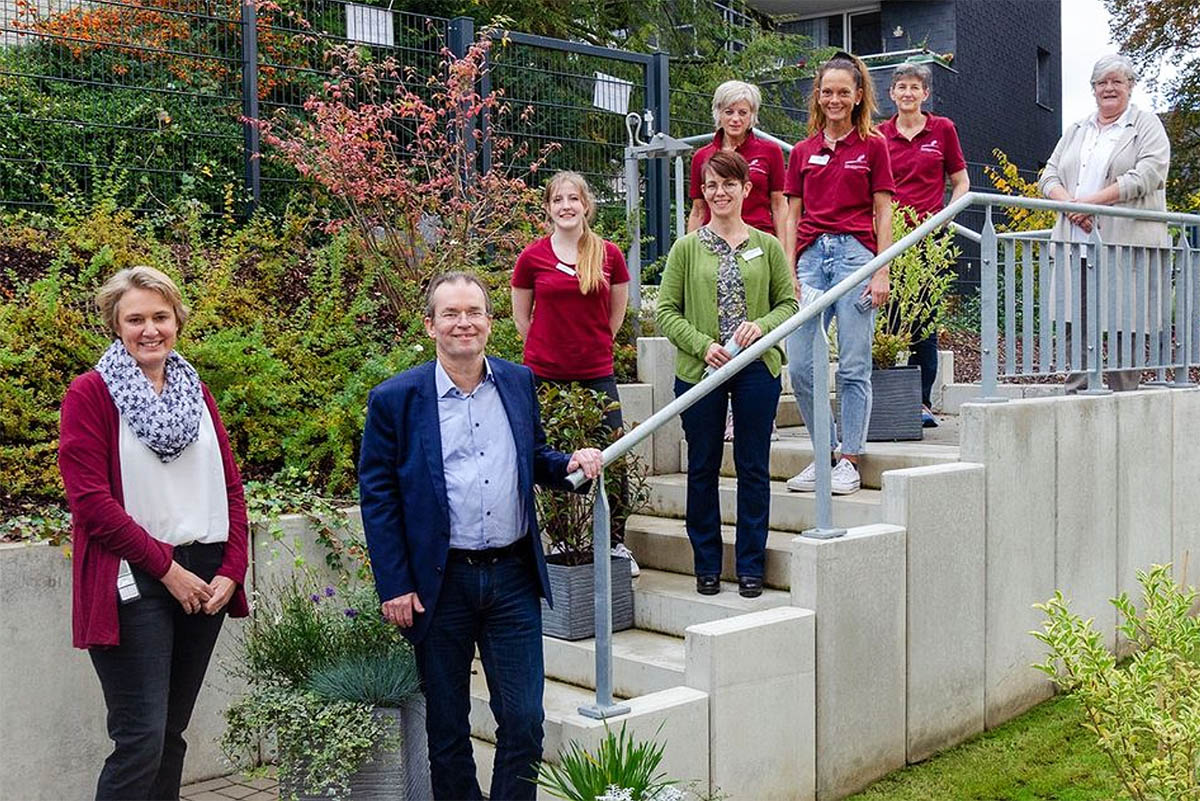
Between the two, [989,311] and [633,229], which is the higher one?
[633,229]

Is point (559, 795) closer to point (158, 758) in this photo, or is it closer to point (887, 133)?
point (158, 758)

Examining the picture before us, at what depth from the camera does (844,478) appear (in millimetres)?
5766

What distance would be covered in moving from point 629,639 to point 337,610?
1197 millimetres

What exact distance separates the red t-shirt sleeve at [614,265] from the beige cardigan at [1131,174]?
2309 mm

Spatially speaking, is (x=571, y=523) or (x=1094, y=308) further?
(x=1094, y=308)

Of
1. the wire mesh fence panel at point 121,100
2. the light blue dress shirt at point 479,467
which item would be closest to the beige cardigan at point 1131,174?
the light blue dress shirt at point 479,467

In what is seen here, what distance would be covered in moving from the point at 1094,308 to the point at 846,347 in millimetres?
1457

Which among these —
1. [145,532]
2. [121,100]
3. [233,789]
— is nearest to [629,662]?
[233,789]

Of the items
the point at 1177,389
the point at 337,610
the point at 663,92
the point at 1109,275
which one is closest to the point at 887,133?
the point at 1109,275

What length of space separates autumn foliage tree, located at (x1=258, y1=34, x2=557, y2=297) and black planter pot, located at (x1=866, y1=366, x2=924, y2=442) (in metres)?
2.43

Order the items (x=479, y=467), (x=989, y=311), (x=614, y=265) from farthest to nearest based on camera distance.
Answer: (x=989, y=311), (x=614, y=265), (x=479, y=467)

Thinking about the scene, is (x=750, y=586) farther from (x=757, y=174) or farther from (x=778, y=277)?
(x=757, y=174)

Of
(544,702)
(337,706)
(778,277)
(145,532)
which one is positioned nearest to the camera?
(145,532)

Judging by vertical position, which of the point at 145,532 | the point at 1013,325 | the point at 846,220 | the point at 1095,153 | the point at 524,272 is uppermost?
the point at 1095,153
